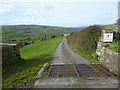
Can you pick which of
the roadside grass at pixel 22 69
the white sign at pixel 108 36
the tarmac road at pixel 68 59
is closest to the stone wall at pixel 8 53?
the roadside grass at pixel 22 69

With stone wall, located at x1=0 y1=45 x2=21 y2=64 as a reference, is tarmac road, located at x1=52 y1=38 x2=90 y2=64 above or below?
below

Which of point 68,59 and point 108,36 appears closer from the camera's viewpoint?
point 108,36

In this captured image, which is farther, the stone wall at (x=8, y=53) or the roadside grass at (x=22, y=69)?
the stone wall at (x=8, y=53)

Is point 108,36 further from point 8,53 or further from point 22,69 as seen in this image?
point 8,53

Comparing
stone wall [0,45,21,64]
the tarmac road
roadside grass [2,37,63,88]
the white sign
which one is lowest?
roadside grass [2,37,63,88]

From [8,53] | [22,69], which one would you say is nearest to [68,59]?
[22,69]

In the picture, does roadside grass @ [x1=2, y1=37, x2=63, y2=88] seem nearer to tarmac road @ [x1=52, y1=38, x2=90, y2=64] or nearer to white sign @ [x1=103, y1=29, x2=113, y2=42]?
tarmac road @ [x1=52, y1=38, x2=90, y2=64]

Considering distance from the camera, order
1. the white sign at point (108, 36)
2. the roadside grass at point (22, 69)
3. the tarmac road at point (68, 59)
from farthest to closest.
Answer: the tarmac road at point (68, 59) < the white sign at point (108, 36) < the roadside grass at point (22, 69)

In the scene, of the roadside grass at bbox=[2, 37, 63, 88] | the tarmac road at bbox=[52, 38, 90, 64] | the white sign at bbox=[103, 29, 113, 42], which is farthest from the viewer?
the tarmac road at bbox=[52, 38, 90, 64]

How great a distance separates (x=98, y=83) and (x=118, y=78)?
6.06ft

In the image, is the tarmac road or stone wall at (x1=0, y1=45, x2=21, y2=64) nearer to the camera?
stone wall at (x1=0, y1=45, x2=21, y2=64)

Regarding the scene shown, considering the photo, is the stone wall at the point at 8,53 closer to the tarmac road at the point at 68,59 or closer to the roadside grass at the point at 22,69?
the roadside grass at the point at 22,69

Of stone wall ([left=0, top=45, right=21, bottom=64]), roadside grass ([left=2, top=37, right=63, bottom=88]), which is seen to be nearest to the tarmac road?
roadside grass ([left=2, top=37, right=63, bottom=88])

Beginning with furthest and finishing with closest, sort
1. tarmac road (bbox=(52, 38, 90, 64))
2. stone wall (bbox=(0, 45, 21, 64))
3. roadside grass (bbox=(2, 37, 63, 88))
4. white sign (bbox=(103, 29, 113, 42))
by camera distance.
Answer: tarmac road (bbox=(52, 38, 90, 64)), stone wall (bbox=(0, 45, 21, 64)), white sign (bbox=(103, 29, 113, 42)), roadside grass (bbox=(2, 37, 63, 88))
